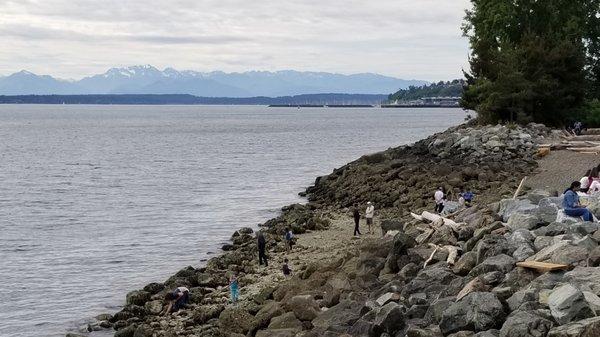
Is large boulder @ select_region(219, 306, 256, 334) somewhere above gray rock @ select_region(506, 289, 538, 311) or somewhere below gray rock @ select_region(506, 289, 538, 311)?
below

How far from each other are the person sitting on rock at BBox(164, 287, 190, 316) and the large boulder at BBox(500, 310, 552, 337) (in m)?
11.7

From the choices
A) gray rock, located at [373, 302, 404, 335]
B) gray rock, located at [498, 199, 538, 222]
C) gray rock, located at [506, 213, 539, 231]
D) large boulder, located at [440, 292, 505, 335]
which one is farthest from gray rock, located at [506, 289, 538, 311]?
gray rock, located at [498, 199, 538, 222]

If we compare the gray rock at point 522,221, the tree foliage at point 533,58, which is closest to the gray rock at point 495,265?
the gray rock at point 522,221

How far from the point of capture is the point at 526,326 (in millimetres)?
11062

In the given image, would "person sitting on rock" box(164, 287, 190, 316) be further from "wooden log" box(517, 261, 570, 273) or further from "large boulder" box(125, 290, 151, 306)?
"wooden log" box(517, 261, 570, 273)

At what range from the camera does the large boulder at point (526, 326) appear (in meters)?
10.9

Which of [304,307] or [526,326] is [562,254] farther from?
[304,307]

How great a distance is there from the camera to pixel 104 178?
61000 mm

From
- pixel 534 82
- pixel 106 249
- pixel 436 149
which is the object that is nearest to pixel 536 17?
pixel 534 82

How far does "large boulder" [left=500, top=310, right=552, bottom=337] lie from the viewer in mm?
10945

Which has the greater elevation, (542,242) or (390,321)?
(542,242)

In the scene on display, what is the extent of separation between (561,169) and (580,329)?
85.9ft

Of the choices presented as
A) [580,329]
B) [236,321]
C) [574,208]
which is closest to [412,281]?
[574,208]

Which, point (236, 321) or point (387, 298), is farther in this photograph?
point (236, 321)
